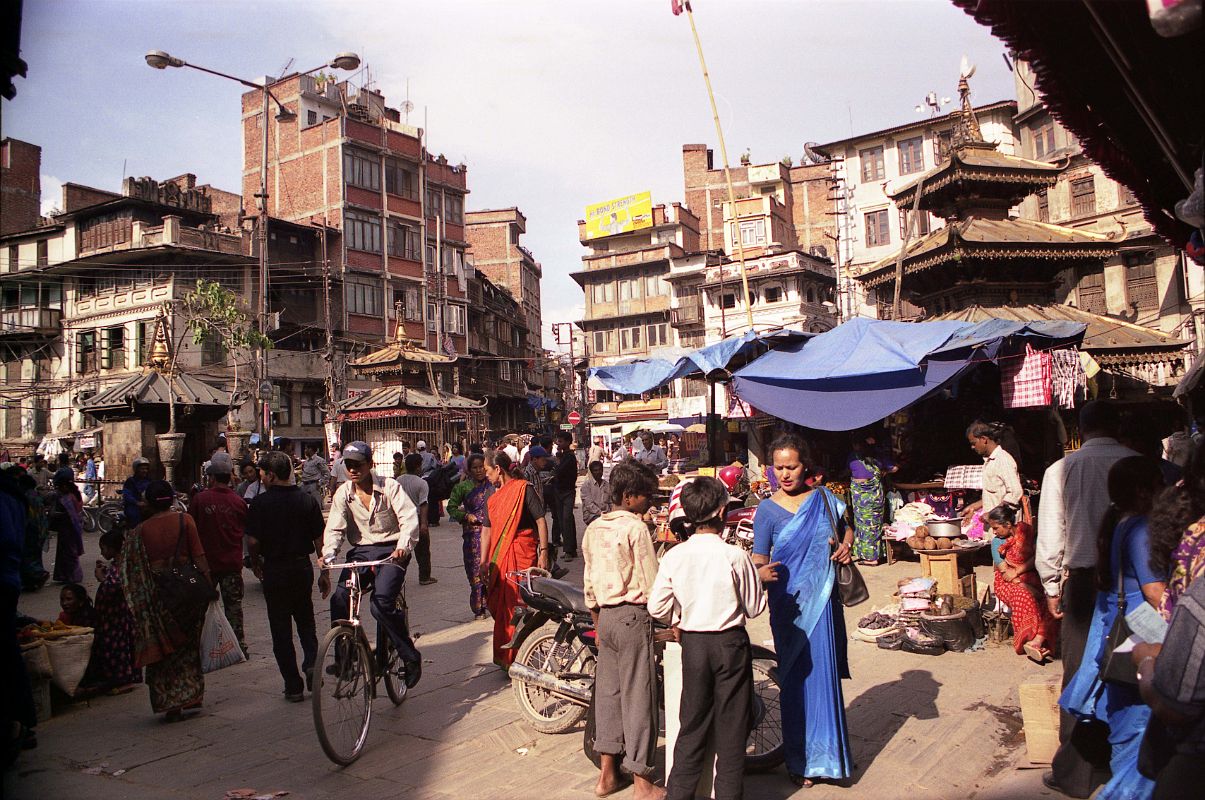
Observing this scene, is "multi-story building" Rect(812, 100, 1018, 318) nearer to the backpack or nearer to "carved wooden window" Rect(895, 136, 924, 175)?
"carved wooden window" Rect(895, 136, 924, 175)

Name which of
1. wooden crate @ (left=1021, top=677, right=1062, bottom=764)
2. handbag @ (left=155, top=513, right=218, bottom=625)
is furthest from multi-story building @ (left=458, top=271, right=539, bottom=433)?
wooden crate @ (left=1021, top=677, right=1062, bottom=764)

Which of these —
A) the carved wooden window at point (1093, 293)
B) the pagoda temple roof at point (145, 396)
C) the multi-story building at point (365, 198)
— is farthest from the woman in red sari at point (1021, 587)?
the multi-story building at point (365, 198)

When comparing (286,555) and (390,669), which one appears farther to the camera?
(286,555)

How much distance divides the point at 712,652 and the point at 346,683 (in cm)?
252

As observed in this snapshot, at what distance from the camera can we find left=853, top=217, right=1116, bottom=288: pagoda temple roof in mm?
13266

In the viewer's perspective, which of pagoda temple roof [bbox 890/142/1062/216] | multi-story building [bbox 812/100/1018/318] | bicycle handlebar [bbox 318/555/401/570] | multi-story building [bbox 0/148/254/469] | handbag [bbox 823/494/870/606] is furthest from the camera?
multi-story building [bbox 812/100/1018/318]

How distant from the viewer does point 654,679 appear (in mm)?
4531

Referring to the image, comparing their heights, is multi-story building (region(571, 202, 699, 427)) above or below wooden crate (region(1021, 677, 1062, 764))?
above

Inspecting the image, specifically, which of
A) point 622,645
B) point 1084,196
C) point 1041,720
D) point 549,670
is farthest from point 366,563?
point 1084,196

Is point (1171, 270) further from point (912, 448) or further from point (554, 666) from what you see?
point (554, 666)

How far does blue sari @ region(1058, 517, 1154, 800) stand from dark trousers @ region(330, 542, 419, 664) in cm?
409

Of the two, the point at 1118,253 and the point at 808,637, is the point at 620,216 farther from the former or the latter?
the point at 808,637

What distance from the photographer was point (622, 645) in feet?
14.6

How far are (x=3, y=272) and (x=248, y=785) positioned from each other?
43.8 m
